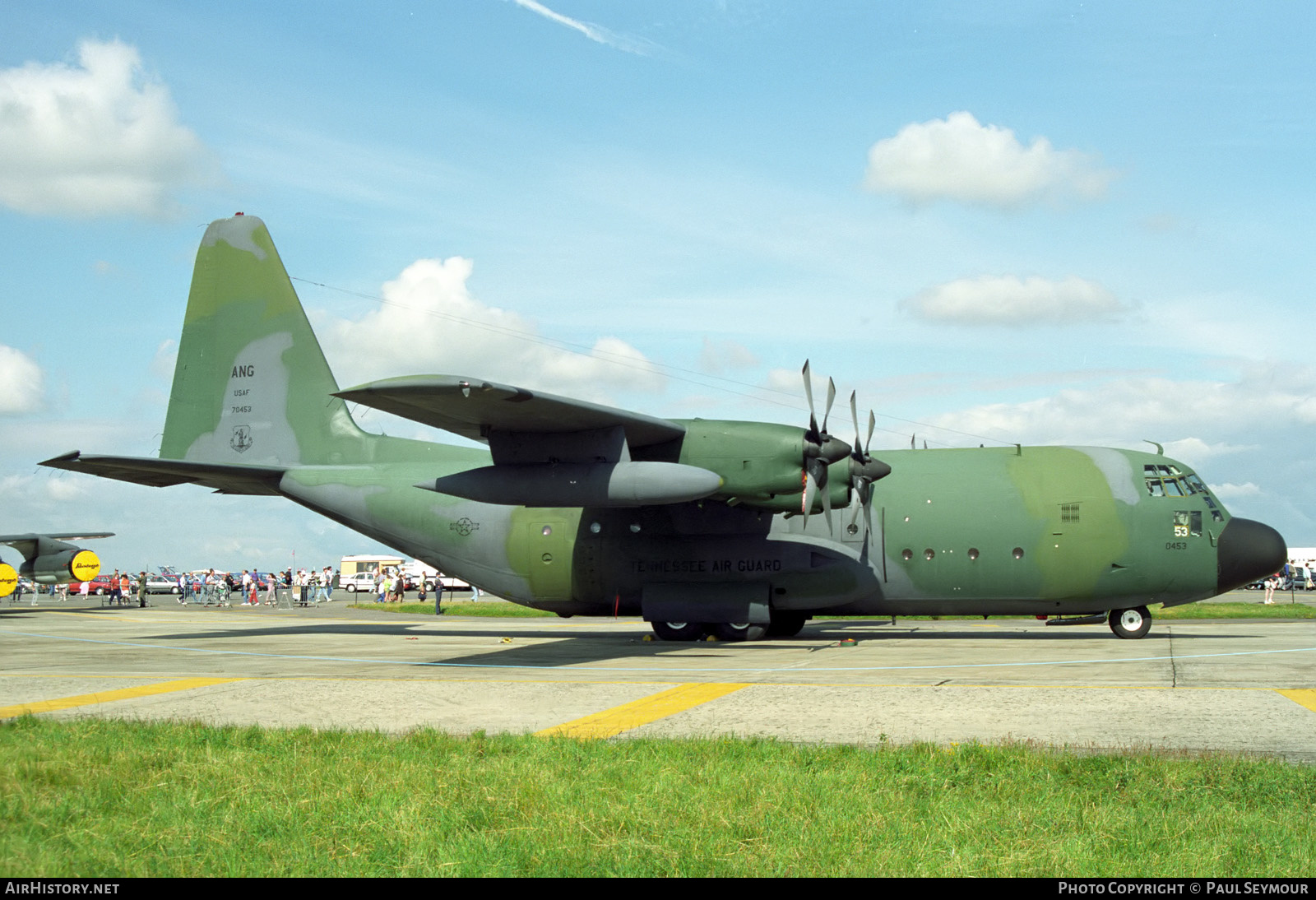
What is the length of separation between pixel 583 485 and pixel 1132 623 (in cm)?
1211

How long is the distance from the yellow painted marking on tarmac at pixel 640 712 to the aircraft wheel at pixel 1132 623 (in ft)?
38.4

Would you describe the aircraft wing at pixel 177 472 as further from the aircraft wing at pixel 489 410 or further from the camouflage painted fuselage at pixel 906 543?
the aircraft wing at pixel 489 410

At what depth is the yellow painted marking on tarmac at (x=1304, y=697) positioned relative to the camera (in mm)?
11195

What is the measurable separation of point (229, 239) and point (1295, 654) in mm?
24440

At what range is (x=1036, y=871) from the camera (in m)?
5.20

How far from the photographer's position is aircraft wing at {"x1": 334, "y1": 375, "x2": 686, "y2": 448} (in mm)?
15805

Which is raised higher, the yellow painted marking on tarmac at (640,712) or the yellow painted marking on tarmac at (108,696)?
the yellow painted marking on tarmac at (640,712)

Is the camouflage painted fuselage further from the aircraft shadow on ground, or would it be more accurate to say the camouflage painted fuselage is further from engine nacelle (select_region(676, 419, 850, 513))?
engine nacelle (select_region(676, 419, 850, 513))

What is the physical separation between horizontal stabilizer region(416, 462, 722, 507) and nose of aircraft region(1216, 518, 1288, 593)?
1047cm

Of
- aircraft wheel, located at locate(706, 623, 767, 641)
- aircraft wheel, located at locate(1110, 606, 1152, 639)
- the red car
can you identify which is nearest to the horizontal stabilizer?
aircraft wheel, located at locate(706, 623, 767, 641)

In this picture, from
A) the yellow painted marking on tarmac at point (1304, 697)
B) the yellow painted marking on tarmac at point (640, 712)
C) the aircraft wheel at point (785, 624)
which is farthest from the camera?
the aircraft wheel at point (785, 624)

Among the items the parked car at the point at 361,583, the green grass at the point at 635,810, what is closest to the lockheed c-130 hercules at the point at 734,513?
the green grass at the point at 635,810
